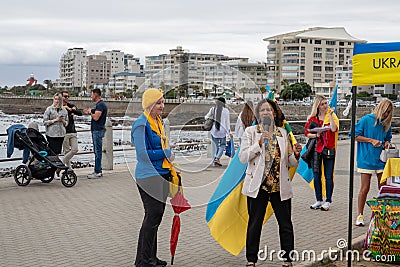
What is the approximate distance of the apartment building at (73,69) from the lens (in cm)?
16162

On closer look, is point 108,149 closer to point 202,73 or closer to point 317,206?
point 317,206

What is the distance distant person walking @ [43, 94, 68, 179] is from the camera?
12414mm

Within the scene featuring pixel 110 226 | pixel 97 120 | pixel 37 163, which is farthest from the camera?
pixel 97 120

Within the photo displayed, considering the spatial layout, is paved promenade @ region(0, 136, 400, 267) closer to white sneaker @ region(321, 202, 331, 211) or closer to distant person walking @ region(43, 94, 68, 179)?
white sneaker @ region(321, 202, 331, 211)

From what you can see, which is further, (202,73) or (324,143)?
(324,143)

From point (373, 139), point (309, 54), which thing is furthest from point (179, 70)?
point (309, 54)

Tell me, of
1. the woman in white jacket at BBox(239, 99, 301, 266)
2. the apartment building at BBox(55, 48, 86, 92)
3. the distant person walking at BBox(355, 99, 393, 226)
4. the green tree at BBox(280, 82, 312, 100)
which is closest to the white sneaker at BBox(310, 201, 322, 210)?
the distant person walking at BBox(355, 99, 393, 226)

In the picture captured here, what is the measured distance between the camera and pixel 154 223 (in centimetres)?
629

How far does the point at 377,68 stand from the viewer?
6.15m

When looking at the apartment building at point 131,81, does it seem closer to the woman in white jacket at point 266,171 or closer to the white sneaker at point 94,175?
the woman in white jacket at point 266,171

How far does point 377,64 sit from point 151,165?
2.59 meters

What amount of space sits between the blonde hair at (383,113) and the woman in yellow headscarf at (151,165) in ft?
11.4

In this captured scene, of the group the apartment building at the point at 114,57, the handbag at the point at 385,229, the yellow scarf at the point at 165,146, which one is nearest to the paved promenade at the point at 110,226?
the yellow scarf at the point at 165,146

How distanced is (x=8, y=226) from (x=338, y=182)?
7601mm
